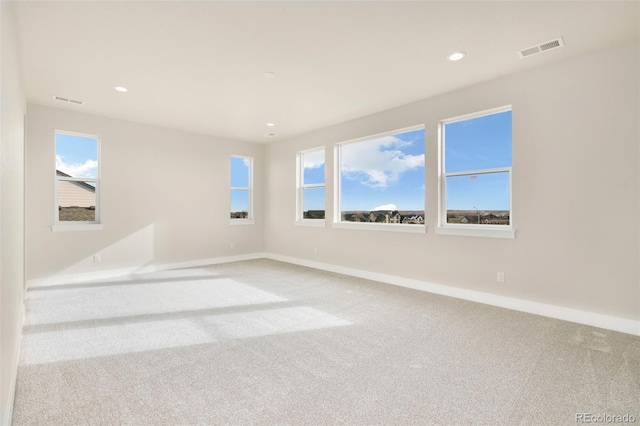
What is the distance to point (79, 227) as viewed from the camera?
16.1 ft

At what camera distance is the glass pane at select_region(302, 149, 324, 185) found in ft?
20.2

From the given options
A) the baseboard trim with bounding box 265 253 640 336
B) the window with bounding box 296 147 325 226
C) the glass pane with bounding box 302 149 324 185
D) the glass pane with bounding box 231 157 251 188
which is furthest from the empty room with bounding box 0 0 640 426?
the glass pane with bounding box 231 157 251 188

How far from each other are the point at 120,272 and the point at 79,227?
3.14ft

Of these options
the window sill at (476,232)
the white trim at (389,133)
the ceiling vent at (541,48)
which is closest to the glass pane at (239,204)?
the white trim at (389,133)

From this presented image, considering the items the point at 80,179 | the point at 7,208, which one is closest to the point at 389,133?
the point at 7,208

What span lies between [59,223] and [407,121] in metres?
5.47

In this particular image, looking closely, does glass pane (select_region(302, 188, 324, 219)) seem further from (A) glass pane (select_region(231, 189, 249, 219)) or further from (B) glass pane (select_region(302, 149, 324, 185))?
(A) glass pane (select_region(231, 189, 249, 219))

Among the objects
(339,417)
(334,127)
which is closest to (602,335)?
(339,417)

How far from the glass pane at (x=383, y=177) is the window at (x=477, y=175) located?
39cm

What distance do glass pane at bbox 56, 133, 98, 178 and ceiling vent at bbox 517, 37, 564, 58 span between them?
6.06 meters

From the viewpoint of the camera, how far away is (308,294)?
13.6ft

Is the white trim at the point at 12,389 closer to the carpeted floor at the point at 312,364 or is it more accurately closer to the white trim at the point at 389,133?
the carpeted floor at the point at 312,364

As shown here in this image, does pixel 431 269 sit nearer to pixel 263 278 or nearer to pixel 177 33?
pixel 263 278

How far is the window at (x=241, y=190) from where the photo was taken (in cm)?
692
